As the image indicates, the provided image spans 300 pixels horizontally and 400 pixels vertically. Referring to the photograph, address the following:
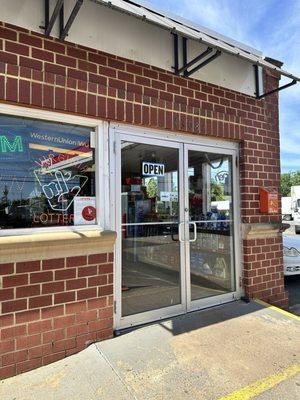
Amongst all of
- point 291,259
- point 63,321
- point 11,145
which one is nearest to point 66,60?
Result: point 11,145

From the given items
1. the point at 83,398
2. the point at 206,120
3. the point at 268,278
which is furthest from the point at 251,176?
the point at 83,398

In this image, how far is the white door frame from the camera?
13.0ft

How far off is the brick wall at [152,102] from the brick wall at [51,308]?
0.09ft

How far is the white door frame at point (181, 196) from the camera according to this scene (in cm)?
396

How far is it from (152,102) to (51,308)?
8.28 feet

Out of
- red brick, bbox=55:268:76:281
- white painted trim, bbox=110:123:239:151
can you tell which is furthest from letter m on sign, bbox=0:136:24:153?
red brick, bbox=55:268:76:281

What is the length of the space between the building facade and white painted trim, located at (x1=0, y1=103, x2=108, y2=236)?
0.01 meters

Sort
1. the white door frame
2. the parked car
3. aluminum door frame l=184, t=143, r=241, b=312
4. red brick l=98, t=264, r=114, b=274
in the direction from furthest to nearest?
the parked car → aluminum door frame l=184, t=143, r=241, b=312 → the white door frame → red brick l=98, t=264, r=114, b=274

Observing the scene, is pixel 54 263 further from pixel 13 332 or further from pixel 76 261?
pixel 13 332

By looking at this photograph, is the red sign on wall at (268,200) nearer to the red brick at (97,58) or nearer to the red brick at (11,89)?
the red brick at (97,58)

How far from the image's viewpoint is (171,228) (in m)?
4.52

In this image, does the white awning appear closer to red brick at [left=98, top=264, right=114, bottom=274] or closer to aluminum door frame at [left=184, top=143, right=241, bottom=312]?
aluminum door frame at [left=184, top=143, right=241, bottom=312]

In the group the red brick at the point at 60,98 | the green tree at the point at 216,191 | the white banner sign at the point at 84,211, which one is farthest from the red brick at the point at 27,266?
the green tree at the point at 216,191

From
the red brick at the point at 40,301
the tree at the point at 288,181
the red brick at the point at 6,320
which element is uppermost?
the tree at the point at 288,181
